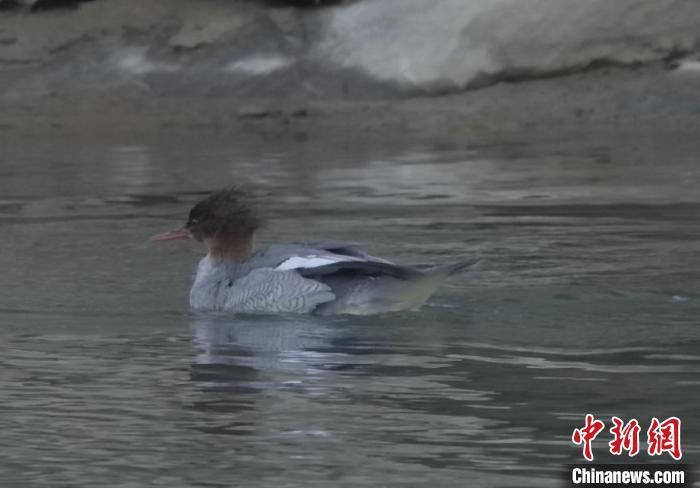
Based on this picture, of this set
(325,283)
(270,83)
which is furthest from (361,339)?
(270,83)

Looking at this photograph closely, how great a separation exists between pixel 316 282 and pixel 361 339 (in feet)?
1.88

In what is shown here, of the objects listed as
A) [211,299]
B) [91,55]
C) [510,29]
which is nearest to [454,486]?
[211,299]

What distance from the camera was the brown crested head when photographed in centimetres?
955

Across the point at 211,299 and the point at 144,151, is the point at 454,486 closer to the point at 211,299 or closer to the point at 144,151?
the point at 211,299

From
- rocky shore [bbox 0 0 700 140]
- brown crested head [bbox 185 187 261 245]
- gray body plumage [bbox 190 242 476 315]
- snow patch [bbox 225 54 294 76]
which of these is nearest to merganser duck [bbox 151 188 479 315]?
gray body plumage [bbox 190 242 476 315]

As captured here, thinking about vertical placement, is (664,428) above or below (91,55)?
below

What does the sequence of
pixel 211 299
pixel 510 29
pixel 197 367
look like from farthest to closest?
pixel 510 29 < pixel 211 299 < pixel 197 367

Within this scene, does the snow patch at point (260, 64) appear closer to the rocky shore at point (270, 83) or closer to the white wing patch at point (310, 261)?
the rocky shore at point (270, 83)

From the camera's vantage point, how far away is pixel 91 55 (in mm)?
19203

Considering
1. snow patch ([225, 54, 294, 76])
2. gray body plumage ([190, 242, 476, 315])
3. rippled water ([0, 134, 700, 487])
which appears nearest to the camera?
rippled water ([0, 134, 700, 487])

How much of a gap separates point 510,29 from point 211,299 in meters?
9.56

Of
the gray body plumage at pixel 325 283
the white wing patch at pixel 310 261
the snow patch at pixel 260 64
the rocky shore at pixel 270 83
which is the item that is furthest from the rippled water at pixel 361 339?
the snow patch at pixel 260 64

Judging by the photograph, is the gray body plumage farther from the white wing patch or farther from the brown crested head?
the brown crested head

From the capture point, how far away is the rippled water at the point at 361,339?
6.23 m
